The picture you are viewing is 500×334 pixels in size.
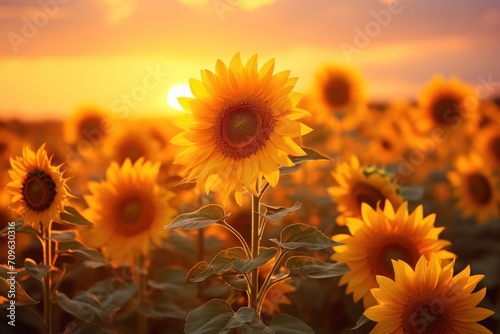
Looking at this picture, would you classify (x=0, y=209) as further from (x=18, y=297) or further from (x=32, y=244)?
(x=18, y=297)

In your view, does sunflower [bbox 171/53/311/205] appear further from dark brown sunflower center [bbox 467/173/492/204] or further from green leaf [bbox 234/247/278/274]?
dark brown sunflower center [bbox 467/173/492/204]

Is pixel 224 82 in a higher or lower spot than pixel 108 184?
higher

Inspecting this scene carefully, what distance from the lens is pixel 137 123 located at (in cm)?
708

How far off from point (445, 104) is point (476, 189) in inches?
67.9

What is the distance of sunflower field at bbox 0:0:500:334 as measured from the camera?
2811 millimetres

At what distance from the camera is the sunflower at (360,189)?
4094 mm

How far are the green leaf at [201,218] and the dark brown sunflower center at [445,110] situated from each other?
5.56 metres

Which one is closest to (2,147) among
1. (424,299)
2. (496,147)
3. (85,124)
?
(85,124)

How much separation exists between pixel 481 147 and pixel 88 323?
226 inches

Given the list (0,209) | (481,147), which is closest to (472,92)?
(481,147)

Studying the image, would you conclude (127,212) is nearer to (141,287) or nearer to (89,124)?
(141,287)

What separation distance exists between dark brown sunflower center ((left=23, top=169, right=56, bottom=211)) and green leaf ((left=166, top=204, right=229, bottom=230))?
2.50 feet

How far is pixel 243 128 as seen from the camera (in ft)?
9.37

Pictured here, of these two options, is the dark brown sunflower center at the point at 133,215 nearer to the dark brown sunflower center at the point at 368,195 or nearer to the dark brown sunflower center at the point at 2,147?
the dark brown sunflower center at the point at 368,195
